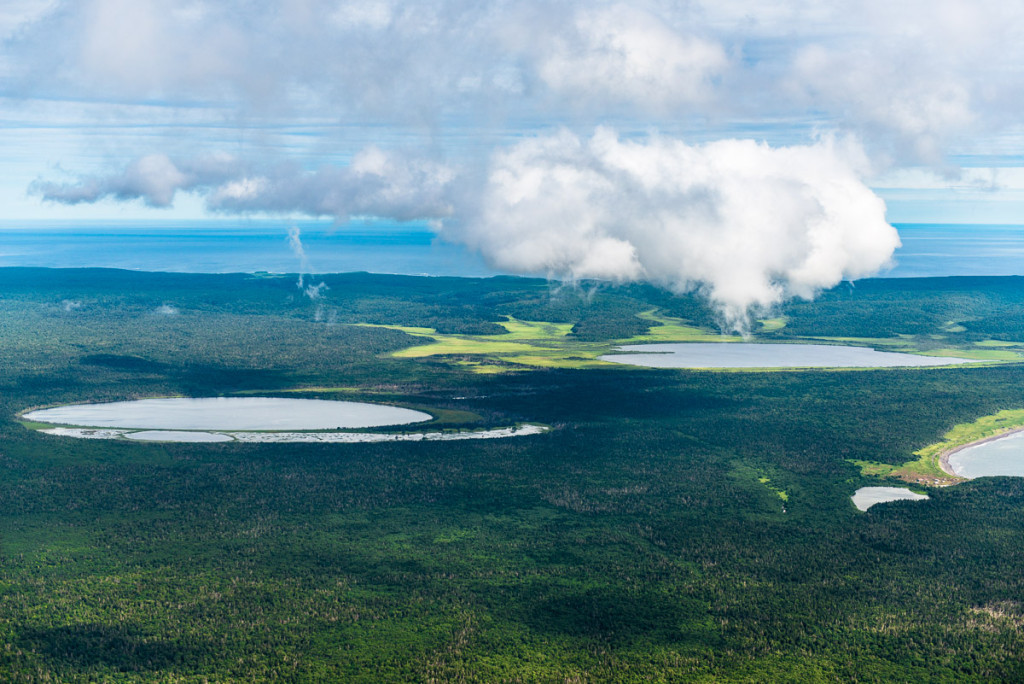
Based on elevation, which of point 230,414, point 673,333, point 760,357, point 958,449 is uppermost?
point 673,333

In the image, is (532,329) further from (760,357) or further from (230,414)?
(230,414)

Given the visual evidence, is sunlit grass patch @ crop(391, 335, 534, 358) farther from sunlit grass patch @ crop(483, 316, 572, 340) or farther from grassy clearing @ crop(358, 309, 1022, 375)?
sunlit grass patch @ crop(483, 316, 572, 340)

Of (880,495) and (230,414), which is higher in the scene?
(230,414)

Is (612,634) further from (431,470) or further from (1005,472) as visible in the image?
(1005,472)

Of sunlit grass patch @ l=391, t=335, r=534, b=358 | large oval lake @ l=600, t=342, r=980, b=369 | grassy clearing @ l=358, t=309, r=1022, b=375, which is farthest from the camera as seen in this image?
sunlit grass patch @ l=391, t=335, r=534, b=358

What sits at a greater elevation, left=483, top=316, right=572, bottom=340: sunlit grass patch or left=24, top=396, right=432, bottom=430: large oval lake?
left=483, top=316, right=572, bottom=340: sunlit grass patch

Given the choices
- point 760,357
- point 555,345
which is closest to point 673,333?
point 555,345

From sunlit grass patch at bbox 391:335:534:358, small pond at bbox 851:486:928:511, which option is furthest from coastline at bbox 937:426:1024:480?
sunlit grass patch at bbox 391:335:534:358
